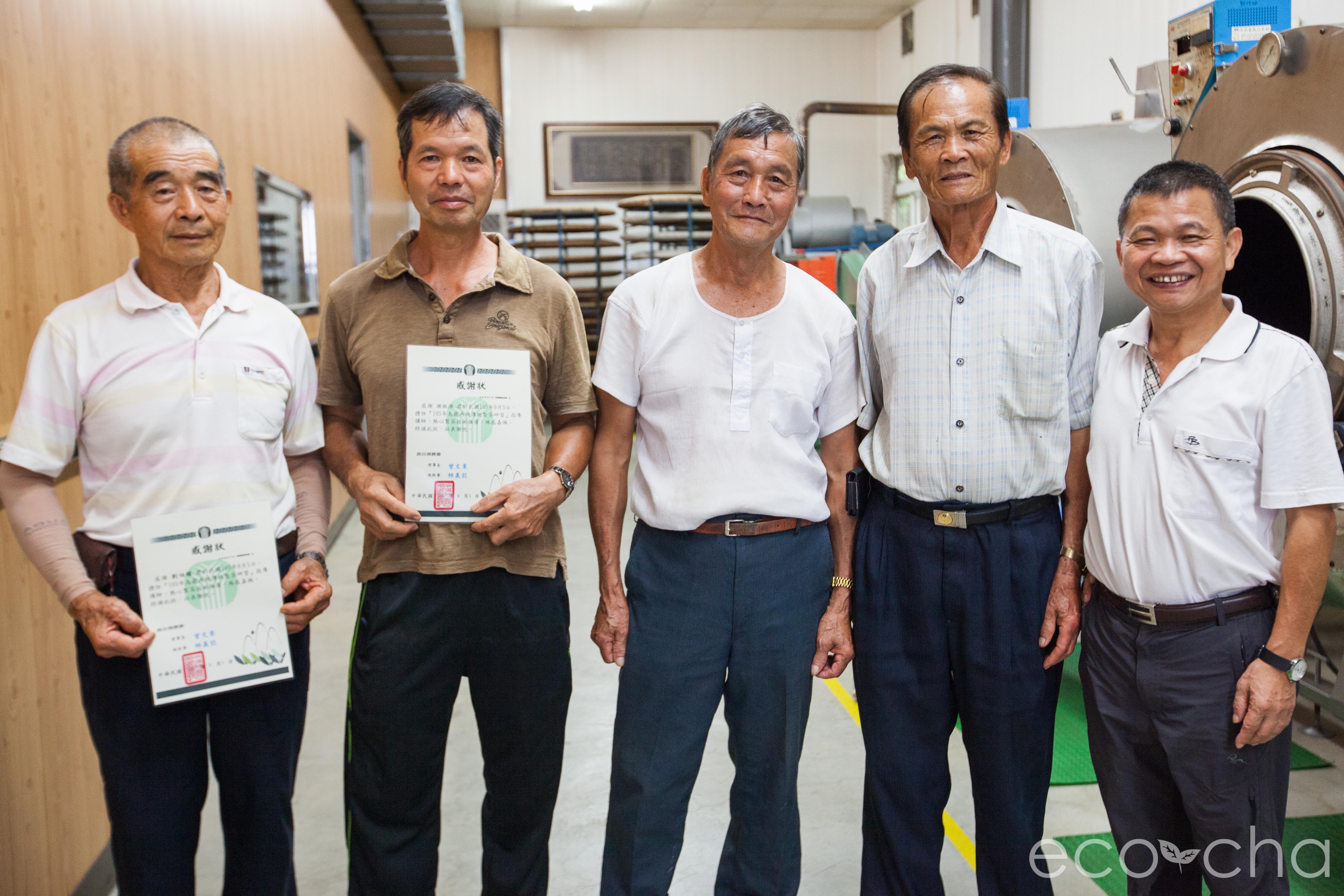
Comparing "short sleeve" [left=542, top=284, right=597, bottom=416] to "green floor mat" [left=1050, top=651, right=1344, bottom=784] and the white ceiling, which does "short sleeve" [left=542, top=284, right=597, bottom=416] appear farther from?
the white ceiling

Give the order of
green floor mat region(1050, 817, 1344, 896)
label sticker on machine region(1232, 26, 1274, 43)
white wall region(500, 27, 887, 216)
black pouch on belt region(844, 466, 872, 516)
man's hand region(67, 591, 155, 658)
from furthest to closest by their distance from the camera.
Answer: white wall region(500, 27, 887, 216) → label sticker on machine region(1232, 26, 1274, 43) → green floor mat region(1050, 817, 1344, 896) → black pouch on belt region(844, 466, 872, 516) → man's hand region(67, 591, 155, 658)

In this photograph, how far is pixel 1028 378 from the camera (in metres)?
1.89

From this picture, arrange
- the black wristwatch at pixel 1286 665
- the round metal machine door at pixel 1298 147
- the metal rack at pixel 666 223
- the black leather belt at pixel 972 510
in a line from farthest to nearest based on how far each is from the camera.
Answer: the metal rack at pixel 666 223
the round metal machine door at pixel 1298 147
the black leather belt at pixel 972 510
the black wristwatch at pixel 1286 665

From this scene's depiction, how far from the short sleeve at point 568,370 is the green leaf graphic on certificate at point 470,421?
0.17 meters

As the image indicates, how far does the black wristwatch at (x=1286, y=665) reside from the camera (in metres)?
1.69

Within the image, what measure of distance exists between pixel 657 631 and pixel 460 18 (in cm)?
823

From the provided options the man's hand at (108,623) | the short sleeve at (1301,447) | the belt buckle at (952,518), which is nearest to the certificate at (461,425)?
the man's hand at (108,623)

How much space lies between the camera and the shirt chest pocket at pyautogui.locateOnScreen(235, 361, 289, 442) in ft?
5.55

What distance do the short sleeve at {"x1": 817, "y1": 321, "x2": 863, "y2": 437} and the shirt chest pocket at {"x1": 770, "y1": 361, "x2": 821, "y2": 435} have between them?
8 centimetres

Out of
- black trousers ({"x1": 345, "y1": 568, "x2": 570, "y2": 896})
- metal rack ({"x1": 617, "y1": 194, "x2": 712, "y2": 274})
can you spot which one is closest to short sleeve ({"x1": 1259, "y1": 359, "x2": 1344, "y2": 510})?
black trousers ({"x1": 345, "y1": 568, "x2": 570, "y2": 896})

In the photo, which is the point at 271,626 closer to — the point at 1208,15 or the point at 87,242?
the point at 87,242

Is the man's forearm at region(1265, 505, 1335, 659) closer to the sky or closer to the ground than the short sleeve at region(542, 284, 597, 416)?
closer to the ground

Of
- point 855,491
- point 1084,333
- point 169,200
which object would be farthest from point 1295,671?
point 169,200

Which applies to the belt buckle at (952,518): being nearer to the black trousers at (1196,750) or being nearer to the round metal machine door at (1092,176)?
the black trousers at (1196,750)
